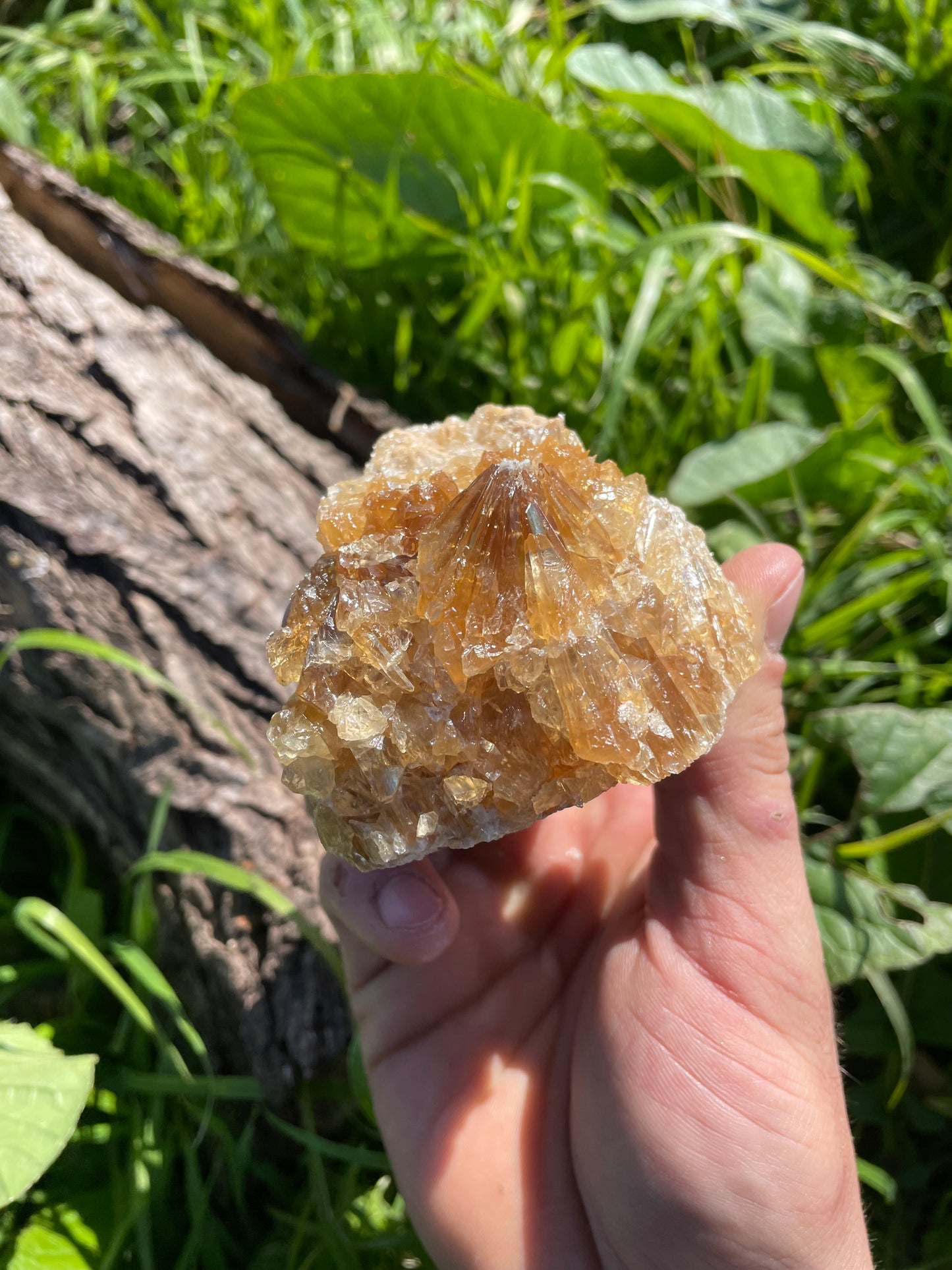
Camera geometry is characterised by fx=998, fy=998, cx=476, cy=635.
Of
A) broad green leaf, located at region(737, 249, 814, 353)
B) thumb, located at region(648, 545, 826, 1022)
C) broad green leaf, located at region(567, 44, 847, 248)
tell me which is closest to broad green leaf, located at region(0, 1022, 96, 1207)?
thumb, located at region(648, 545, 826, 1022)

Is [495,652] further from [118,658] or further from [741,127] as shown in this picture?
[741,127]

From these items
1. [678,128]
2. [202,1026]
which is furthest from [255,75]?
[202,1026]

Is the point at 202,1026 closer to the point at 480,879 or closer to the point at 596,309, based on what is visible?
the point at 480,879

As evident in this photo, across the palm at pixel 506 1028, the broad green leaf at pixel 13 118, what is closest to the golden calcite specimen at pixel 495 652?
the palm at pixel 506 1028

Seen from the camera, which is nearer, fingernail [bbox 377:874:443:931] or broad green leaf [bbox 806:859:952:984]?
fingernail [bbox 377:874:443:931]

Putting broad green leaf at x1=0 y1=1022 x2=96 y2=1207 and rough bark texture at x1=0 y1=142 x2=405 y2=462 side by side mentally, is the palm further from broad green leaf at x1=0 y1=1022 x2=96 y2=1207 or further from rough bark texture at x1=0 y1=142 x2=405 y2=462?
rough bark texture at x1=0 y1=142 x2=405 y2=462

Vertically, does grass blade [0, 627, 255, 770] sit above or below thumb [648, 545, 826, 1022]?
below
